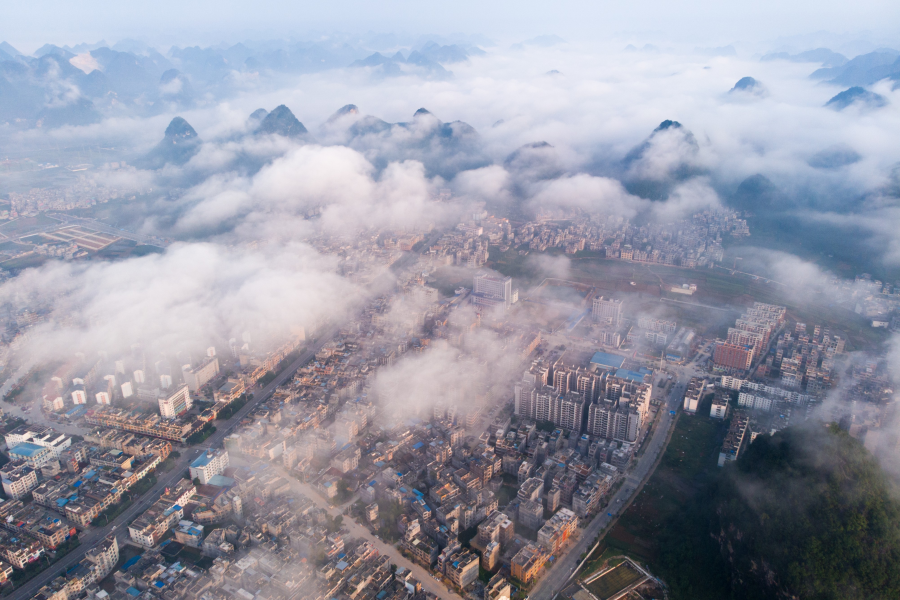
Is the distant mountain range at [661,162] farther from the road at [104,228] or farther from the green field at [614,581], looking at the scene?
the green field at [614,581]

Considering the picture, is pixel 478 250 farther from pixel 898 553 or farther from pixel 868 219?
pixel 898 553

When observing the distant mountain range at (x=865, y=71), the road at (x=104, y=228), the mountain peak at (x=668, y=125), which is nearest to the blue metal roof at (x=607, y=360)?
the road at (x=104, y=228)

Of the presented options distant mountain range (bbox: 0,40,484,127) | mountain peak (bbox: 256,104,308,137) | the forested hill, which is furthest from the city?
distant mountain range (bbox: 0,40,484,127)

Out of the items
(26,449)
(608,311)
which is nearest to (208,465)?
(26,449)

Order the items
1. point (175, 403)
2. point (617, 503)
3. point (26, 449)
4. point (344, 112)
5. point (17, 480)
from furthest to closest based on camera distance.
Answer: point (344, 112) → point (175, 403) → point (26, 449) → point (17, 480) → point (617, 503)

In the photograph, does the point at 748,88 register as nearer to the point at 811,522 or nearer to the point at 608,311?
the point at 608,311

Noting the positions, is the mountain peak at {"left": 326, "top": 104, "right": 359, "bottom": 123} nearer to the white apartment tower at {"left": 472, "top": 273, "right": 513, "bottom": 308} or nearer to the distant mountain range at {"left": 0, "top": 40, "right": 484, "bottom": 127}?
the distant mountain range at {"left": 0, "top": 40, "right": 484, "bottom": 127}
